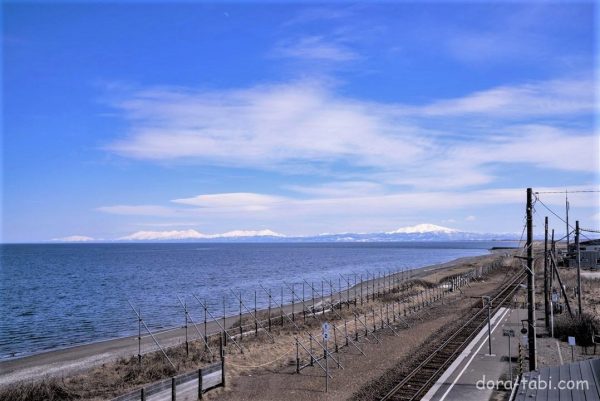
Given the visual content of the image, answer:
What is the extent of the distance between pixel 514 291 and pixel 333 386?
39439 mm

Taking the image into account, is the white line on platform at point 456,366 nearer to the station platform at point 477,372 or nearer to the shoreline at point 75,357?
the station platform at point 477,372

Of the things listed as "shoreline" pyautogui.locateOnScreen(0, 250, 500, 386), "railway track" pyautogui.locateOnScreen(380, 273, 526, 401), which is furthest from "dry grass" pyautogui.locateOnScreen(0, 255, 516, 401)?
"railway track" pyautogui.locateOnScreen(380, 273, 526, 401)

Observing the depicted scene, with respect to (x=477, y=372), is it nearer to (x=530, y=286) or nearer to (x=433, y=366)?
(x=433, y=366)

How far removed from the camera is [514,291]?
55375 millimetres

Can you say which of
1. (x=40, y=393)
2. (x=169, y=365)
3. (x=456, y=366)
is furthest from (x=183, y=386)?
(x=456, y=366)

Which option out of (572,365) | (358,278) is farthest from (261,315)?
(358,278)

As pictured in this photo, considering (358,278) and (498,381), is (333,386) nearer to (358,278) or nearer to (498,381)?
(498,381)

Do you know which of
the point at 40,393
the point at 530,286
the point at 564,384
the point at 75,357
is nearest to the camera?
the point at 564,384

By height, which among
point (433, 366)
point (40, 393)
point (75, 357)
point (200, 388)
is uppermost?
point (200, 388)

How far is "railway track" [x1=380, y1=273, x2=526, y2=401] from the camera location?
821 inches

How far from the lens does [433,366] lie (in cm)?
2502

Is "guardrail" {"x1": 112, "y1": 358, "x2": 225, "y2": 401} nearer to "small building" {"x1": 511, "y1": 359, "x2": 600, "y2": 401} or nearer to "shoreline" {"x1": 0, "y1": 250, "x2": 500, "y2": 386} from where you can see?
"shoreline" {"x1": 0, "y1": 250, "x2": 500, "y2": 386}

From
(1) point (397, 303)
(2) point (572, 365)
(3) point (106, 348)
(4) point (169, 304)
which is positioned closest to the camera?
(2) point (572, 365)

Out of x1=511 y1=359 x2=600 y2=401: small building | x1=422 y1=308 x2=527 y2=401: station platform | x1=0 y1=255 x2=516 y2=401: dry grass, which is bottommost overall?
x1=0 y1=255 x2=516 y2=401: dry grass
